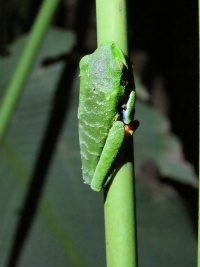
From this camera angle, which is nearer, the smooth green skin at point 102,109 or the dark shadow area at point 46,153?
the smooth green skin at point 102,109

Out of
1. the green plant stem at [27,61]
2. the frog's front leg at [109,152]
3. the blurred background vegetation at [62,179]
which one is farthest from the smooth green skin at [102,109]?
the blurred background vegetation at [62,179]

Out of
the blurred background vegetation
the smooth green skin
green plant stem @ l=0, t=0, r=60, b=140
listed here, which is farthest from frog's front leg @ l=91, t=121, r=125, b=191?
the blurred background vegetation

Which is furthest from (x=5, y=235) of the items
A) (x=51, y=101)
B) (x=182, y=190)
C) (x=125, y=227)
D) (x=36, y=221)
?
(x=125, y=227)

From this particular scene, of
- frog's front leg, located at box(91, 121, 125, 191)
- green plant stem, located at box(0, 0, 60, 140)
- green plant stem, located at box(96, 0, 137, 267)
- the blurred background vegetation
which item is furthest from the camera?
the blurred background vegetation

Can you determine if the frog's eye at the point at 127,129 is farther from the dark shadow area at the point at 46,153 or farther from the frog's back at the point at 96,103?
the dark shadow area at the point at 46,153

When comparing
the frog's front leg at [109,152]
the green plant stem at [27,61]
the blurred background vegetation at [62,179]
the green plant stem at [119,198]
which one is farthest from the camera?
the blurred background vegetation at [62,179]

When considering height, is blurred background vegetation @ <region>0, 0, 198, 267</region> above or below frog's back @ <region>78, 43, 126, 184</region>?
below

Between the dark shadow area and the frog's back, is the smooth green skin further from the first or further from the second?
the dark shadow area
